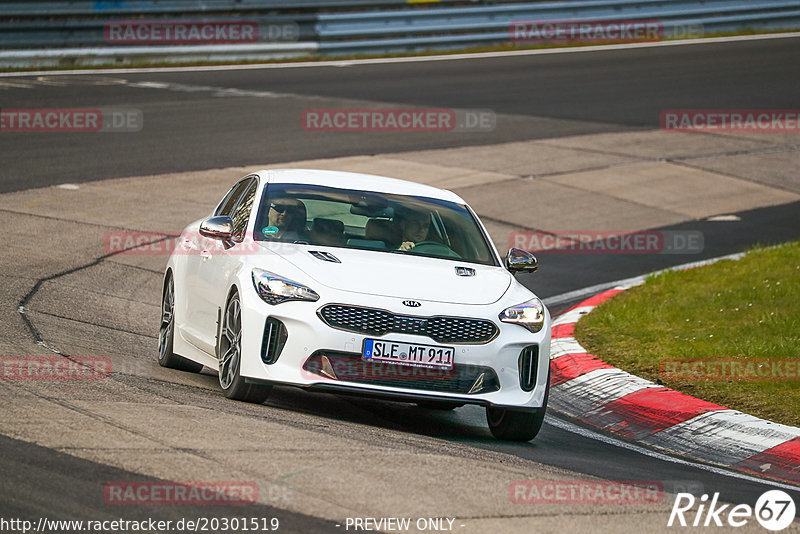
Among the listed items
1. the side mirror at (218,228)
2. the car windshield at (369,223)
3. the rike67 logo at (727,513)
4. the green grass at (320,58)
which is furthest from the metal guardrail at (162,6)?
the rike67 logo at (727,513)

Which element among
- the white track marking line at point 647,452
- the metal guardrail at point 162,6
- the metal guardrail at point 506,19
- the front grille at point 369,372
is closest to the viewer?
the white track marking line at point 647,452

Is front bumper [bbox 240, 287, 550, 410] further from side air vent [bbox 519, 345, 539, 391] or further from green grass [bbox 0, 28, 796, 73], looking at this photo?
green grass [bbox 0, 28, 796, 73]

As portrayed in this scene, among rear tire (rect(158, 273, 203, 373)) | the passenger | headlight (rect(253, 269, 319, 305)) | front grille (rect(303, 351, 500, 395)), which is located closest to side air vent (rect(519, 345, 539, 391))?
front grille (rect(303, 351, 500, 395))

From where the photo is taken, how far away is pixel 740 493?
672 centimetres

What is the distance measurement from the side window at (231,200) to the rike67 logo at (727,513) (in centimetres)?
442

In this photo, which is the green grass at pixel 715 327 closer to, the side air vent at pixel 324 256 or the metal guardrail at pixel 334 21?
the side air vent at pixel 324 256

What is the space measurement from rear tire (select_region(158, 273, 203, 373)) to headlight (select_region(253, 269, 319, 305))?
5.36ft

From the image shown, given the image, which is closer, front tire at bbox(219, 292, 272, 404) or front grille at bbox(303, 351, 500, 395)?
front grille at bbox(303, 351, 500, 395)

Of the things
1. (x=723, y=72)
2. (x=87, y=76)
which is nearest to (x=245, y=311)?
(x=87, y=76)

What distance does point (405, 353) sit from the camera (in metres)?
7.44

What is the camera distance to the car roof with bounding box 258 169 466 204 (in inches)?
357

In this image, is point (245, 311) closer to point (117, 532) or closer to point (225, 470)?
point (225, 470)

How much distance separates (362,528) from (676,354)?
5.46 meters

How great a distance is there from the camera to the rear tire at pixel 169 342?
9.27 metres
